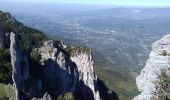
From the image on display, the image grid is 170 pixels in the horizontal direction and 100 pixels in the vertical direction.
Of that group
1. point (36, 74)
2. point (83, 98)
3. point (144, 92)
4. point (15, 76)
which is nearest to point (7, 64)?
point (15, 76)

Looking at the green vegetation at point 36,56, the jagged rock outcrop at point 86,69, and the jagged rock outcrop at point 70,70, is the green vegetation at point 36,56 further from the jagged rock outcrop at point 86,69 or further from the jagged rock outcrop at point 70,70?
the jagged rock outcrop at point 86,69

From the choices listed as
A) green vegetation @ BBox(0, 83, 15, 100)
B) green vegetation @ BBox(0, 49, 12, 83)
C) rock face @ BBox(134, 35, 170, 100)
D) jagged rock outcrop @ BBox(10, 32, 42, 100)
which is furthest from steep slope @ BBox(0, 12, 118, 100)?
rock face @ BBox(134, 35, 170, 100)

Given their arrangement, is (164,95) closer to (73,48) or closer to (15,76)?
(15,76)

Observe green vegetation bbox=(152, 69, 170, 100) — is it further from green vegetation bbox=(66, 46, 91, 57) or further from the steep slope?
green vegetation bbox=(66, 46, 91, 57)

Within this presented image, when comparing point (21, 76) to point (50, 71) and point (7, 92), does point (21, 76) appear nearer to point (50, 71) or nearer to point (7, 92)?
point (7, 92)

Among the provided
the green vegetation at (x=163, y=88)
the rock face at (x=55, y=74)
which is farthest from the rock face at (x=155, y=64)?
the rock face at (x=55, y=74)
